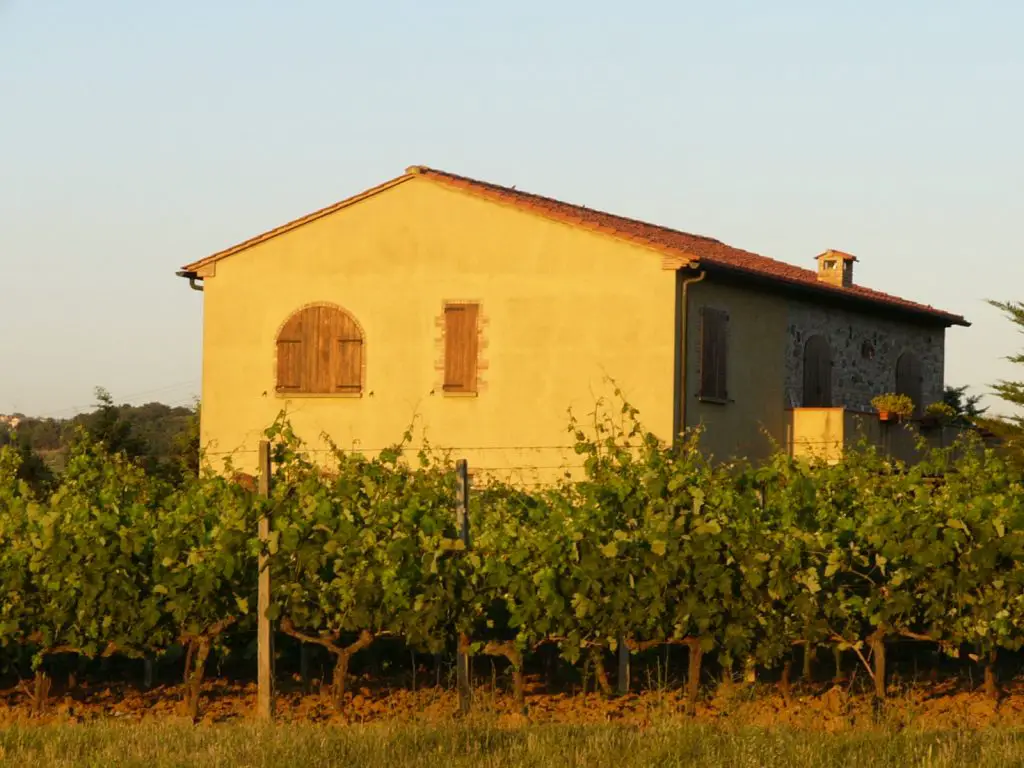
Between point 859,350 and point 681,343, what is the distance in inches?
221

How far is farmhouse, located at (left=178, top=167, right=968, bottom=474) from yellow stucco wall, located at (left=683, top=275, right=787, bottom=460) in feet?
0.10

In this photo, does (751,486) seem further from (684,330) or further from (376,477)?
(684,330)

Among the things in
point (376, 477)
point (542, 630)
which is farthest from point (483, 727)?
point (376, 477)

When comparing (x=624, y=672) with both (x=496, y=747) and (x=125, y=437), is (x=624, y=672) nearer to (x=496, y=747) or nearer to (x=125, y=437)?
(x=496, y=747)

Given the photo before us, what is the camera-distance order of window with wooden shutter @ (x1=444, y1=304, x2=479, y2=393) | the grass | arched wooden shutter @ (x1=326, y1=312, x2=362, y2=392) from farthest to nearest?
arched wooden shutter @ (x1=326, y1=312, x2=362, y2=392) < window with wooden shutter @ (x1=444, y1=304, x2=479, y2=393) < the grass

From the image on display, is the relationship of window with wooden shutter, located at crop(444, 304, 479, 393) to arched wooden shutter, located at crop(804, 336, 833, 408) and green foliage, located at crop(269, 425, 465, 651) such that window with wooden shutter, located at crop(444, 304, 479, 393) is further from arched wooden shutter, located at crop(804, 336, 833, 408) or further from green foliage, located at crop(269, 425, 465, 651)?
green foliage, located at crop(269, 425, 465, 651)

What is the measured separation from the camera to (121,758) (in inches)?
351

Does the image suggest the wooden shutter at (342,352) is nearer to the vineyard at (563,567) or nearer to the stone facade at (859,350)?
the stone facade at (859,350)

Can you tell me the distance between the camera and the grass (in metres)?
8.71

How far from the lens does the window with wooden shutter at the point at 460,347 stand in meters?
22.4

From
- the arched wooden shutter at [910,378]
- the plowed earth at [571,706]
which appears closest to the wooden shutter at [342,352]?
the arched wooden shutter at [910,378]

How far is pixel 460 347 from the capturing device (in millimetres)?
22422

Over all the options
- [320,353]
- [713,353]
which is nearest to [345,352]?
[320,353]

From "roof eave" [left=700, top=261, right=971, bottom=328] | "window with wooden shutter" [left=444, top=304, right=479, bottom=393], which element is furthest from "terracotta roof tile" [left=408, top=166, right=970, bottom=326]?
"window with wooden shutter" [left=444, top=304, right=479, bottom=393]
